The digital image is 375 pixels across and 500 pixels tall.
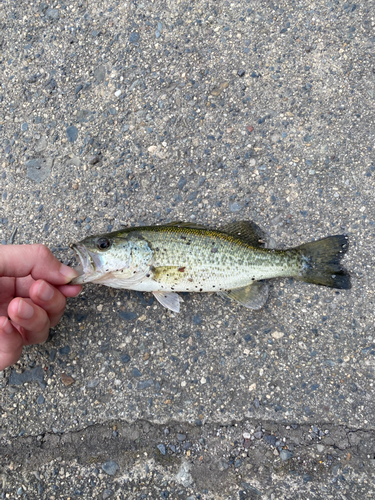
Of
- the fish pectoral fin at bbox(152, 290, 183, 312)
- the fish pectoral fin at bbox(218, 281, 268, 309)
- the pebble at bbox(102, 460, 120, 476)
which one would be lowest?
the pebble at bbox(102, 460, 120, 476)

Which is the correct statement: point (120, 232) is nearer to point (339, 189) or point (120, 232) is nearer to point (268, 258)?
point (268, 258)

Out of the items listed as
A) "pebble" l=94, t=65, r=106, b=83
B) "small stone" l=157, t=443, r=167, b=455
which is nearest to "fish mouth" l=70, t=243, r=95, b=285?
"small stone" l=157, t=443, r=167, b=455

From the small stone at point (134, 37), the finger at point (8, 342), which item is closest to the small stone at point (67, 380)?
the finger at point (8, 342)

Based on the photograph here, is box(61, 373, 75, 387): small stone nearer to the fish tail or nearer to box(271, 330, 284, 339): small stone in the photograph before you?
box(271, 330, 284, 339): small stone

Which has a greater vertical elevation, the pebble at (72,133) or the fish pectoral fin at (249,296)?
the pebble at (72,133)

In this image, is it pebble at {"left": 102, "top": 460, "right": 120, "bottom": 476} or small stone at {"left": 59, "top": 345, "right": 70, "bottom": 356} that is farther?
small stone at {"left": 59, "top": 345, "right": 70, "bottom": 356}

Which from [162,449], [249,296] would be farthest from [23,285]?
[249,296]

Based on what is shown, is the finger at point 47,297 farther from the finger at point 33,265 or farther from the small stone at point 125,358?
the small stone at point 125,358

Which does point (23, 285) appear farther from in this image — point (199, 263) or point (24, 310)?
point (199, 263)
